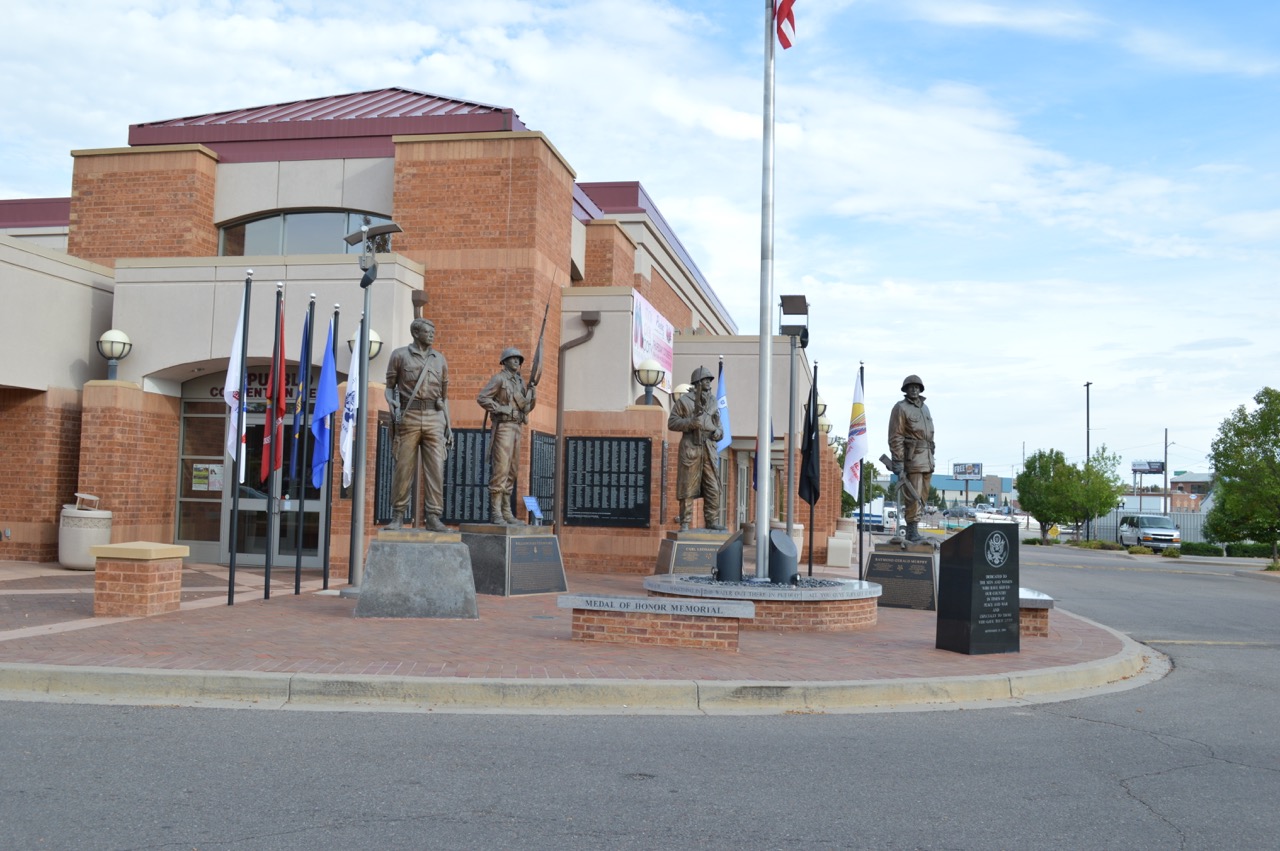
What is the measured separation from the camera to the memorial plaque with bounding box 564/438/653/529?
19.5 meters

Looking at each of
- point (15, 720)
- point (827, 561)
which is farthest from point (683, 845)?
point (827, 561)

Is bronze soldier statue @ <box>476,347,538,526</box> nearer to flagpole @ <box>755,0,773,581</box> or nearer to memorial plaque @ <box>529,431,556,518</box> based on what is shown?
flagpole @ <box>755,0,773,581</box>

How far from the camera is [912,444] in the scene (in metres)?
15.2

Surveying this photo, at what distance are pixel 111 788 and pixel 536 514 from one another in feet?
33.9

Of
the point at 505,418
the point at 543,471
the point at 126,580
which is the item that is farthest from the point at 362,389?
the point at 543,471

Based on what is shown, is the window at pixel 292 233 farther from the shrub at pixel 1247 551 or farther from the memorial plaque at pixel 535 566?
the shrub at pixel 1247 551

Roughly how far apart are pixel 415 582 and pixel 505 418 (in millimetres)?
3332

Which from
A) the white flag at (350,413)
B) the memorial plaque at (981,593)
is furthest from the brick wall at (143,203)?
the memorial plaque at (981,593)

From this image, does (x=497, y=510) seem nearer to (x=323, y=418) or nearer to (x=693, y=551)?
(x=323, y=418)

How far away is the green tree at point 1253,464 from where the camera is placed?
32156 millimetres

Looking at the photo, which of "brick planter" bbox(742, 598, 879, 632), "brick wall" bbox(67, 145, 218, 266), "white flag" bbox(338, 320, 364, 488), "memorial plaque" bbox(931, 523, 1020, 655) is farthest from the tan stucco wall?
"memorial plaque" bbox(931, 523, 1020, 655)

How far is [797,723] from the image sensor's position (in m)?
7.34

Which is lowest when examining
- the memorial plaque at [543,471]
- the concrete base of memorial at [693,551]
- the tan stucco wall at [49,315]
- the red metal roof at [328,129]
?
the concrete base of memorial at [693,551]

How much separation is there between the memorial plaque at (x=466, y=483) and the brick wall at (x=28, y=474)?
6305 mm
